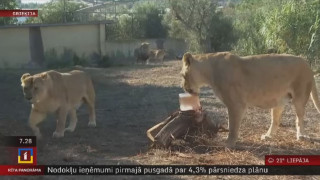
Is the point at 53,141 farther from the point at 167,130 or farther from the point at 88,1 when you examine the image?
the point at 88,1

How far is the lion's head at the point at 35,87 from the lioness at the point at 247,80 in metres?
2.44

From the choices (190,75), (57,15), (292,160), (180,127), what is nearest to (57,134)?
(180,127)

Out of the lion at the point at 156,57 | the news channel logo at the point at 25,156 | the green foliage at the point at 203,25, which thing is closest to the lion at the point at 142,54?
the lion at the point at 156,57

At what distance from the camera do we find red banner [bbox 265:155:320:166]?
6.84 m

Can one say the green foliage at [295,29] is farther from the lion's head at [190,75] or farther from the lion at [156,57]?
the lion's head at [190,75]

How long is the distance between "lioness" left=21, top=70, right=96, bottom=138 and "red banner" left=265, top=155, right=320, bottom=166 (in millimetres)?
3888

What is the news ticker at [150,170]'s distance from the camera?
6211 mm

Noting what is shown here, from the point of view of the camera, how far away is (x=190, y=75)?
8.32m

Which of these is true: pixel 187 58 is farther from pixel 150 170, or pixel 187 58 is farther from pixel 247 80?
pixel 150 170

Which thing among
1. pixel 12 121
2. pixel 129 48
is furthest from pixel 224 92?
pixel 129 48

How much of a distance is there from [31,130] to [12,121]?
51.7 inches

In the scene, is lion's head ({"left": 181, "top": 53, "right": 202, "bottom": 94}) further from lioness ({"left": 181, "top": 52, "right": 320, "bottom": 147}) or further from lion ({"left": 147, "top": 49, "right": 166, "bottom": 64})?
lion ({"left": 147, "top": 49, "right": 166, "bottom": 64})

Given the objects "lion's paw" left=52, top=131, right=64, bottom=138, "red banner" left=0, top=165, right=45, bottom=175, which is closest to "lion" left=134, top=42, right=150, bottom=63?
"lion's paw" left=52, top=131, right=64, bottom=138

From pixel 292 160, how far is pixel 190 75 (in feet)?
7.21
